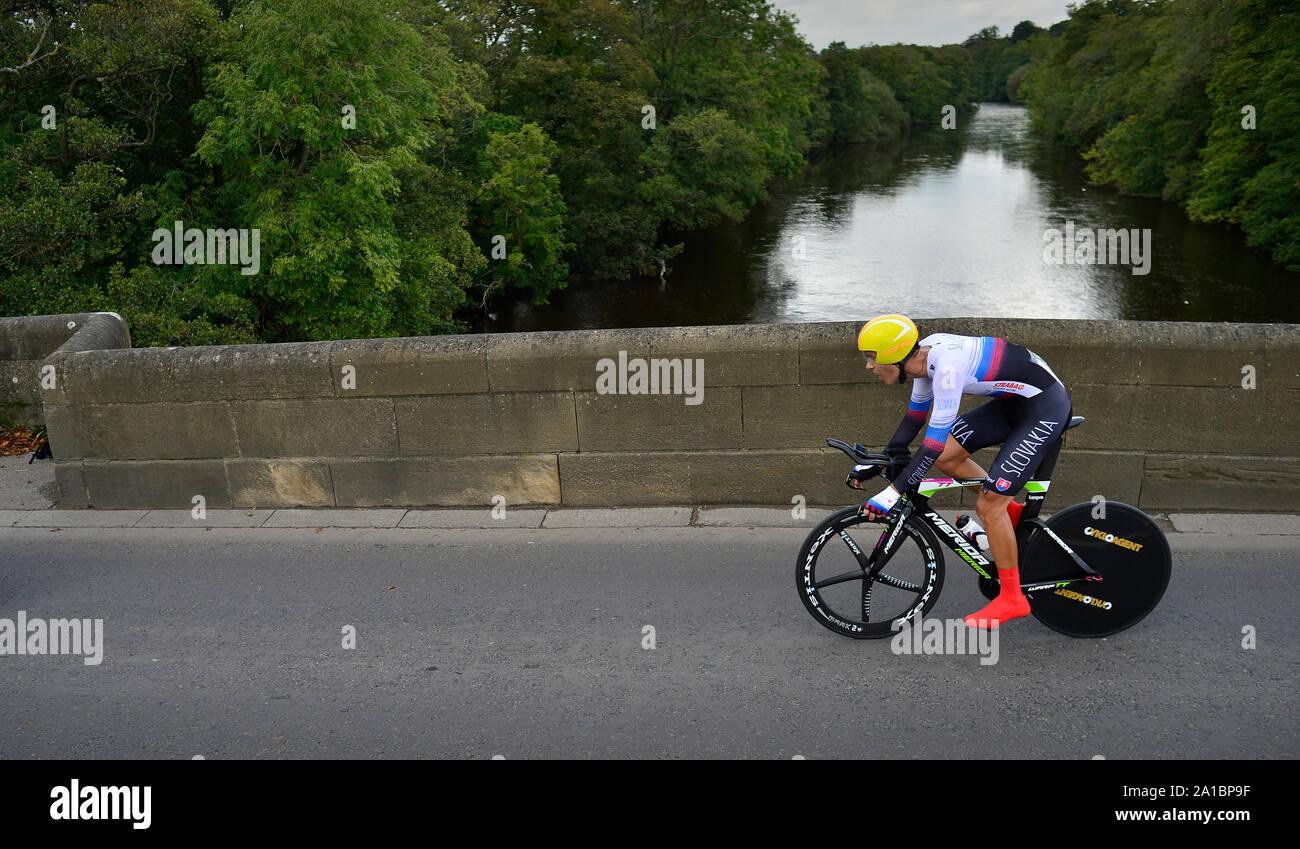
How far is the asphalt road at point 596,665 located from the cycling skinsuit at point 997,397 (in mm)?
923

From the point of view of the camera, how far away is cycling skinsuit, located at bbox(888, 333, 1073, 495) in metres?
4.55

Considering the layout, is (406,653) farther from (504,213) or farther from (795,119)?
(795,119)

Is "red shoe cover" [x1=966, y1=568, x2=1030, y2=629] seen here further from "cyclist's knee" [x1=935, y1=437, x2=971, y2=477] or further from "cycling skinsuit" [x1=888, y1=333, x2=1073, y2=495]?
"cyclist's knee" [x1=935, y1=437, x2=971, y2=477]

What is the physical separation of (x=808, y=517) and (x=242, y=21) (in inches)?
683

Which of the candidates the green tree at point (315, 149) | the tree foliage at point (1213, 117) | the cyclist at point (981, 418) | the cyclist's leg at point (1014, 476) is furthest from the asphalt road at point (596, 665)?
the tree foliage at point (1213, 117)

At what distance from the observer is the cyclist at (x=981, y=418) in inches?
180

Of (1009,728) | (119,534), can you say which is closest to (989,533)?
(1009,728)

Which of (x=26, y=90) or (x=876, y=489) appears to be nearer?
(x=876, y=489)

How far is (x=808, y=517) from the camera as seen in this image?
6.64 metres

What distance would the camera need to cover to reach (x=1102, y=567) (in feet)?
16.0

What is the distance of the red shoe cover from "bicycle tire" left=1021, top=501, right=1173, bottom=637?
70 mm

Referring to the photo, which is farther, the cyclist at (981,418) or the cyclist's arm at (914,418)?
the cyclist's arm at (914,418)

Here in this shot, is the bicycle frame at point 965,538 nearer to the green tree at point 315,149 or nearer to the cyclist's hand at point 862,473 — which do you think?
the cyclist's hand at point 862,473

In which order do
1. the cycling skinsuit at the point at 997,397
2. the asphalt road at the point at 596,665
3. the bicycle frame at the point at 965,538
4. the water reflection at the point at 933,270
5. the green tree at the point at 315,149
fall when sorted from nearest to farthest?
the asphalt road at the point at 596,665 < the cycling skinsuit at the point at 997,397 < the bicycle frame at the point at 965,538 < the green tree at the point at 315,149 < the water reflection at the point at 933,270
